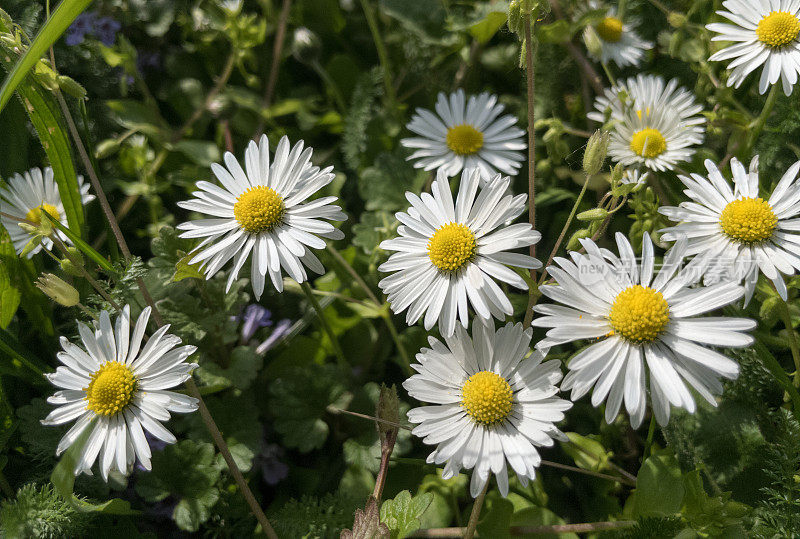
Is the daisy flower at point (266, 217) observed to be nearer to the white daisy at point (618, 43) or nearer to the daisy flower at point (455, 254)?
the daisy flower at point (455, 254)

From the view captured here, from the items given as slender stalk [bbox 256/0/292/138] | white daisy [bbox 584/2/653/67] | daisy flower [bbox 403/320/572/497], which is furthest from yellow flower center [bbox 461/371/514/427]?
slender stalk [bbox 256/0/292/138]

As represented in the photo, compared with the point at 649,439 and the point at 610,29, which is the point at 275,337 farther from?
the point at 610,29

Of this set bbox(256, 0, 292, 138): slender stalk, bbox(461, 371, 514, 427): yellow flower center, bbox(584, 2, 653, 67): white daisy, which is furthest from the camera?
bbox(256, 0, 292, 138): slender stalk

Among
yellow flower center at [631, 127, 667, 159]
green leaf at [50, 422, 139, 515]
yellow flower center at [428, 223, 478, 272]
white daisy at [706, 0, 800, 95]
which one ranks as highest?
white daisy at [706, 0, 800, 95]

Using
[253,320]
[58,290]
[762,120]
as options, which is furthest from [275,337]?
[762,120]

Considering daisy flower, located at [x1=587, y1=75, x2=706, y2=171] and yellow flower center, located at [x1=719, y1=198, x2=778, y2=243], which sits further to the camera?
daisy flower, located at [x1=587, y1=75, x2=706, y2=171]

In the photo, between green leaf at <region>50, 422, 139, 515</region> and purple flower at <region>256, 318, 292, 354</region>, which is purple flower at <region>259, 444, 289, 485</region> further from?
green leaf at <region>50, 422, 139, 515</region>

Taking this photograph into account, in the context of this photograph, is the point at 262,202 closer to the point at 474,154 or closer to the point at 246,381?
the point at 246,381

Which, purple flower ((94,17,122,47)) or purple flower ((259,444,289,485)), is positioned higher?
purple flower ((94,17,122,47))
